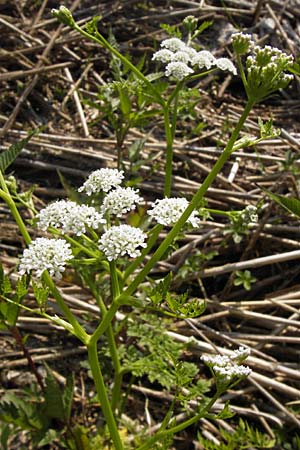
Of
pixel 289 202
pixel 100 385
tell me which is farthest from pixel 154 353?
pixel 289 202

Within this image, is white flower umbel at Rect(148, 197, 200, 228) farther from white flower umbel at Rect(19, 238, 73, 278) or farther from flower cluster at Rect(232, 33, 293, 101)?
flower cluster at Rect(232, 33, 293, 101)

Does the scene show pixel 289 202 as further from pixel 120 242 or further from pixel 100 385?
pixel 100 385

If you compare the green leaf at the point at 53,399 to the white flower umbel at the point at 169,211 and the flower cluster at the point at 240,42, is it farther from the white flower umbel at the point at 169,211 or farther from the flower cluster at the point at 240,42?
the flower cluster at the point at 240,42

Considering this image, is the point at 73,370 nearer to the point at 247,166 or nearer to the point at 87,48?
the point at 247,166

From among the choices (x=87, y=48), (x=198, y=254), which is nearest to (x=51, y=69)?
(x=87, y=48)

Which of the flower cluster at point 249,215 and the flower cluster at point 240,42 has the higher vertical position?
the flower cluster at point 240,42

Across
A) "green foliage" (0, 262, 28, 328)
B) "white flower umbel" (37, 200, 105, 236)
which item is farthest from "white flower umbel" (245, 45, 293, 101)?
"green foliage" (0, 262, 28, 328)

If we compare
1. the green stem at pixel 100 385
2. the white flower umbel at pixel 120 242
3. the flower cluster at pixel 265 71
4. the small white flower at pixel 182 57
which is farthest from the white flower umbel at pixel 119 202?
the small white flower at pixel 182 57
